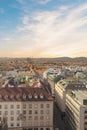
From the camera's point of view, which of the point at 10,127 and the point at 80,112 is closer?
the point at 80,112

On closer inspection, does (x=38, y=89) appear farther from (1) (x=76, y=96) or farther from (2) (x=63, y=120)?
(2) (x=63, y=120)

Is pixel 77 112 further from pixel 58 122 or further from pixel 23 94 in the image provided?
pixel 58 122

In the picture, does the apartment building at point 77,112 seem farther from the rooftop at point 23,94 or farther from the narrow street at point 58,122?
the rooftop at point 23,94

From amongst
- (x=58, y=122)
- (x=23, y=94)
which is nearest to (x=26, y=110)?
(x=23, y=94)

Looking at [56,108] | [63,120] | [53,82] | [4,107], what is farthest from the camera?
[53,82]

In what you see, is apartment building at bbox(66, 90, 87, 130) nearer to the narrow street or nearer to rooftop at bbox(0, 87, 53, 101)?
the narrow street

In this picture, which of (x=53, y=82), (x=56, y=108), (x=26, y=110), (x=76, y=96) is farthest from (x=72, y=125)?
(x=53, y=82)
